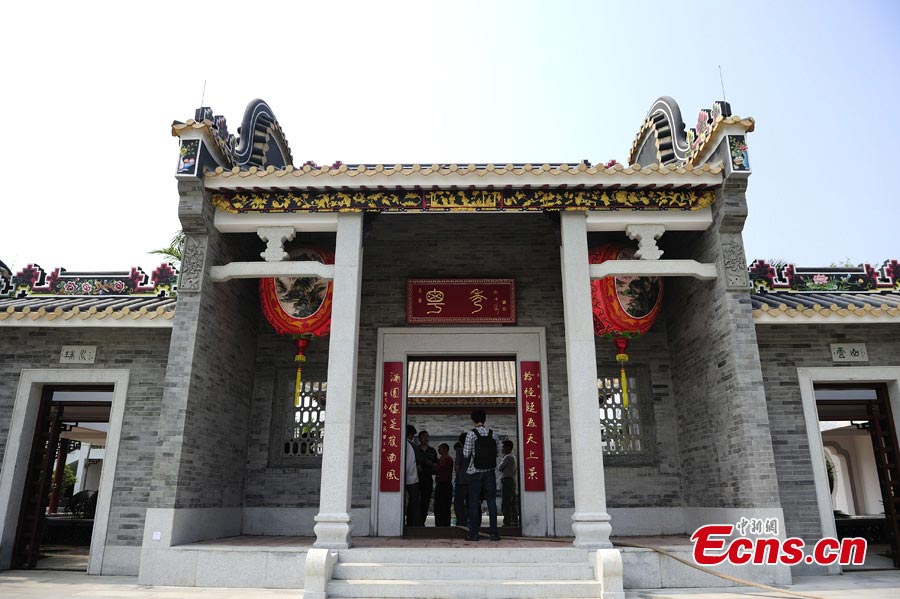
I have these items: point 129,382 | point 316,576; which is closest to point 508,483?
point 316,576

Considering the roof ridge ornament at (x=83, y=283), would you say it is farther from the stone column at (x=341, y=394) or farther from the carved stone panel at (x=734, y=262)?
the carved stone panel at (x=734, y=262)

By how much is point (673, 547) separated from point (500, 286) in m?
3.64

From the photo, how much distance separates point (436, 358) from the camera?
782 cm

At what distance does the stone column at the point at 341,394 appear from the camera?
5430 mm

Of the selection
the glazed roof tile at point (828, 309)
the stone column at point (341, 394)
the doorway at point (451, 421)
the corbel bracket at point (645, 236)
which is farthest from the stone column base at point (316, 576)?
the glazed roof tile at point (828, 309)

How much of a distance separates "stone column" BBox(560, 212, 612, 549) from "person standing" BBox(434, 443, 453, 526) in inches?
127

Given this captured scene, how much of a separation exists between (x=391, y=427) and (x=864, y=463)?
500 inches

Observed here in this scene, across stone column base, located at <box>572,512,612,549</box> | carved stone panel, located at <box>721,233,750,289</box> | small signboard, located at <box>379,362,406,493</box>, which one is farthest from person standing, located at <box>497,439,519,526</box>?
carved stone panel, located at <box>721,233,750,289</box>

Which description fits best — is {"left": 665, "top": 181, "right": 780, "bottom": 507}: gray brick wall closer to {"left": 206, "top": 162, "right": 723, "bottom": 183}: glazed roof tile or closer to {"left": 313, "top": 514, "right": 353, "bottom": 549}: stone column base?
{"left": 206, "top": 162, "right": 723, "bottom": 183}: glazed roof tile

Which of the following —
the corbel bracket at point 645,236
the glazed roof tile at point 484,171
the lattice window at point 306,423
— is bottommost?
the lattice window at point 306,423

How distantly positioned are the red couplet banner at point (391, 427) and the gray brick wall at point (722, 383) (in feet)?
11.2

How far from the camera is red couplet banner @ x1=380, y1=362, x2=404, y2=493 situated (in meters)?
7.29

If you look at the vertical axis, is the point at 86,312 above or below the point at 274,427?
above

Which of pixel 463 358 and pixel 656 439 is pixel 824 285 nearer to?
pixel 656 439
